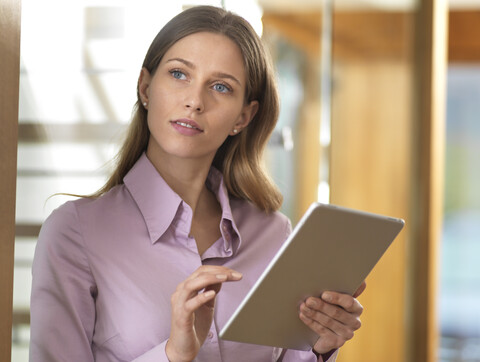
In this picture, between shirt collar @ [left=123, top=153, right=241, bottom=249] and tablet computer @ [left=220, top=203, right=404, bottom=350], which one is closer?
tablet computer @ [left=220, top=203, right=404, bottom=350]

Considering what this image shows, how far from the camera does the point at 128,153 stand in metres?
1.55

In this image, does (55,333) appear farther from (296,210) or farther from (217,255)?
(296,210)

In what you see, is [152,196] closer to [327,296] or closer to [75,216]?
[75,216]


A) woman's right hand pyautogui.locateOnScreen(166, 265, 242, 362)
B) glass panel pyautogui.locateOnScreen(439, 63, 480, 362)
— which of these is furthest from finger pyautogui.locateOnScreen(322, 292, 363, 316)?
glass panel pyautogui.locateOnScreen(439, 63, 480, 362)

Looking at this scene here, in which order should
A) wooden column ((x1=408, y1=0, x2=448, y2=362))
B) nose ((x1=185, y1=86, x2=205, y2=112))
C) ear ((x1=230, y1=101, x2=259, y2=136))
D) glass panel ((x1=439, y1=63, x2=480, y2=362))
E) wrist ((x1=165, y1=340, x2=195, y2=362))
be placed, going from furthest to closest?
1. glass panel ((x1=439, y1=63, x2=480, y2=362))
2. wooden column ((x1=408, y1=0, x2=448, y2=362))
3. ear ((x1=230, y1=101, x2=259, y2=136))
4. nose ((x1=185, y1=86, x2=205, y2=112))
5. wrist ((x1=165, y1=340, x2=195, y2=362))

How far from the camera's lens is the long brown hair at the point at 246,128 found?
1.51 meters

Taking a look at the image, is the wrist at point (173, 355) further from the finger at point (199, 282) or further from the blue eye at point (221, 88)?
the blue eye at point (221, 88)

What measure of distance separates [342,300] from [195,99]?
19.2 inches

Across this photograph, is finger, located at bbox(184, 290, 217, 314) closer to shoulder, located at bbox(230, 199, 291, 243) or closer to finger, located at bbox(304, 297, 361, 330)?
finger, located at bbox(304, 297, 361, 330)

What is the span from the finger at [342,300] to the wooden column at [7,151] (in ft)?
1.79

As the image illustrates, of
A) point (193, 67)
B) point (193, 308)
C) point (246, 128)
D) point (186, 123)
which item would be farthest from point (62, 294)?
point (246, 128)

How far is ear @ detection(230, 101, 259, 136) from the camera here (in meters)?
1.64

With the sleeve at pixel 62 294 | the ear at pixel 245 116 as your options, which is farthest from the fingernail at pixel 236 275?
the ear at pixel 245 116

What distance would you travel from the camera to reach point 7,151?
1.13m
